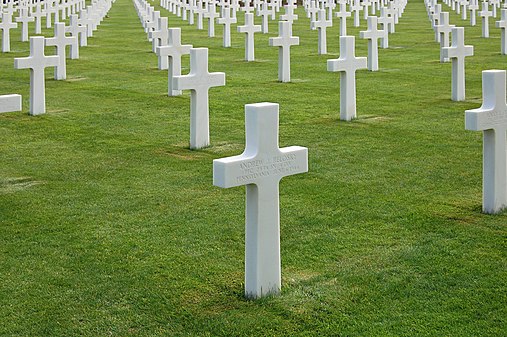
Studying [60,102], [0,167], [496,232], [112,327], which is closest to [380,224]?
[496,232]

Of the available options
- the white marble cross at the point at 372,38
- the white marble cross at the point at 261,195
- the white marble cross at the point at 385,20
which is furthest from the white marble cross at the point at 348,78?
the white marble cross at the point at 385,20

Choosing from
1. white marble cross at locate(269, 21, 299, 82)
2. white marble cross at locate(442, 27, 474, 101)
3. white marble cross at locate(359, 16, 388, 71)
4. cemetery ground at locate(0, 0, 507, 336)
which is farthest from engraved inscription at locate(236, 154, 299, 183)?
white marble cross at locate(359, 16, 388, 71)

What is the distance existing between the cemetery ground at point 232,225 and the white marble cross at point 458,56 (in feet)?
0.81

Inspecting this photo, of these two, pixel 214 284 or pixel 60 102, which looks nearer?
pixel 214 284

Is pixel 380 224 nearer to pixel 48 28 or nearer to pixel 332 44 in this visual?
pixel 332 44

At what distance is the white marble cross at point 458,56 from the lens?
12711 millimetres

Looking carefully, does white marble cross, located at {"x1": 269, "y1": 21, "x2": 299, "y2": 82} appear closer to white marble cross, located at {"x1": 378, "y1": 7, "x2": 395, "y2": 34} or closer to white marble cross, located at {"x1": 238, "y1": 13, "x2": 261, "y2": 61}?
white marble cross, located at {"x1": 238, "y1": 13, "x2": 261, "y2": 61}

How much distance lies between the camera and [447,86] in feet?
48.4

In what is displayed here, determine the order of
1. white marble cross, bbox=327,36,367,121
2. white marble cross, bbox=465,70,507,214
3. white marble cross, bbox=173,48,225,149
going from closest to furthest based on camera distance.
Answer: white marble cross, bbox=465,70,507,214 < white marble cross, bbox=173,48,225,149 < white marble cross, bbox=327,36,367,121

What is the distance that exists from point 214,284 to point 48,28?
2677 cm

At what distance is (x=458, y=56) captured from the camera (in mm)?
12883

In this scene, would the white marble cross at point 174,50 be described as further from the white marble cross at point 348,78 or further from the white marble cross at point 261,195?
the white marble cross at point 261,195

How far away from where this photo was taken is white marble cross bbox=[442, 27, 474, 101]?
41.7ft

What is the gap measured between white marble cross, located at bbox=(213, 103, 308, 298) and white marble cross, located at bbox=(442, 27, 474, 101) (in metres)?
7.84
